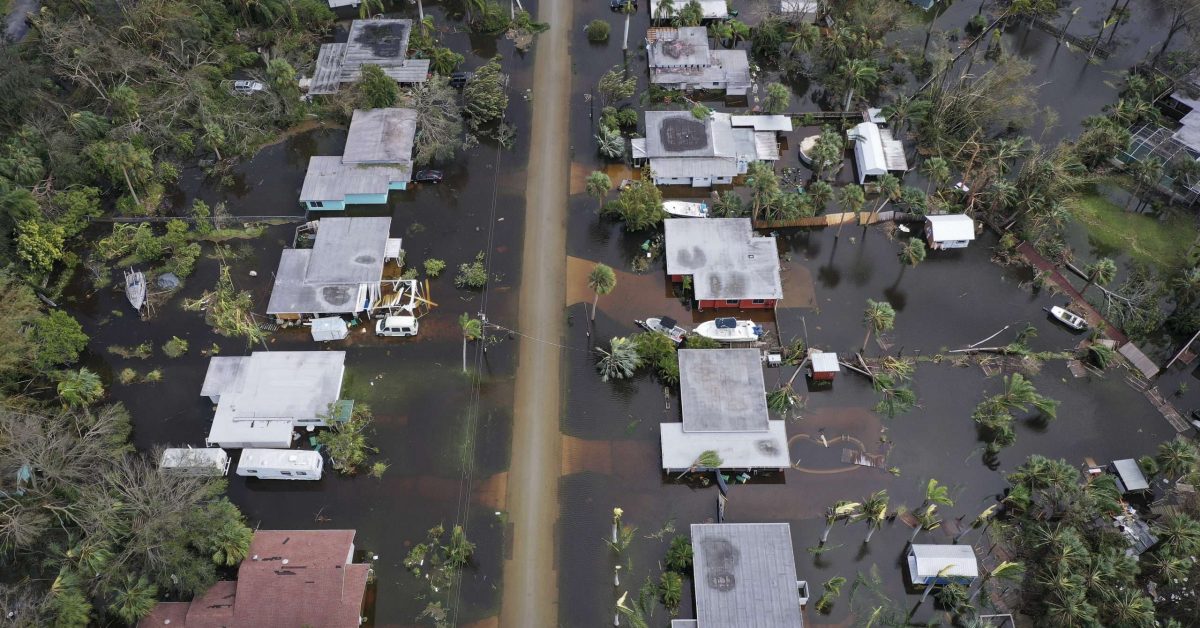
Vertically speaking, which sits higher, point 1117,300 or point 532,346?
point 1117,300

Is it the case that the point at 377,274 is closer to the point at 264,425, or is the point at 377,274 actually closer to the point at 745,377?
the point at 264,425

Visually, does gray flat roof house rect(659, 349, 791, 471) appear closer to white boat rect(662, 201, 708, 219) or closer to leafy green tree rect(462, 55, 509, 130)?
white boat rect(662, 201, 708, 219)

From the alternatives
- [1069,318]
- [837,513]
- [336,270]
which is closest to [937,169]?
[1069,318]

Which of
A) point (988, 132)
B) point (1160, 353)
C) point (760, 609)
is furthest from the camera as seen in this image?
point (988, 132)

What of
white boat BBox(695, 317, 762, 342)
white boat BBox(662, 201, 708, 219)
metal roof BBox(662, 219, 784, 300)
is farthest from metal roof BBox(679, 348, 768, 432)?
white boat BBox(662, 201, 708, 219)

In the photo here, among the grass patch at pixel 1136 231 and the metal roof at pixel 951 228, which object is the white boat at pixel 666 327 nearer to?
the metal roof at pixel 951 228

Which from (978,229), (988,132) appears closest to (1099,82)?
(988,132)
